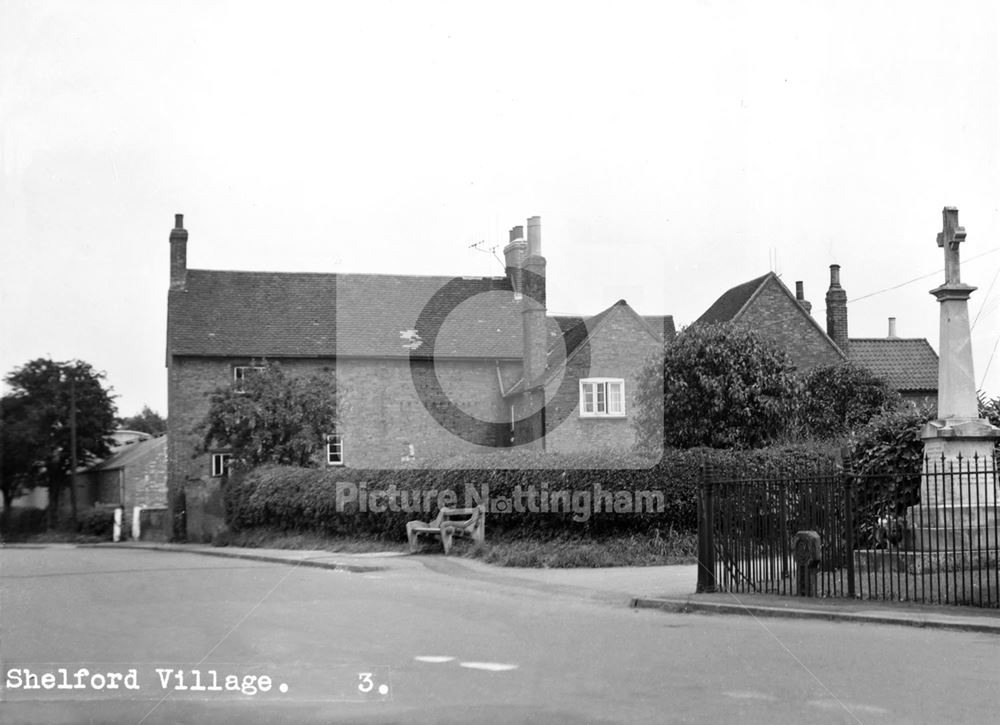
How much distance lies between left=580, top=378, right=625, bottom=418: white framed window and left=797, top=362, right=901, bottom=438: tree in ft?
19.7

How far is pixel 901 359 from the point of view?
159 feet

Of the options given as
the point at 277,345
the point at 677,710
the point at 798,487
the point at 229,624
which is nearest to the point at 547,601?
the point at 798,487

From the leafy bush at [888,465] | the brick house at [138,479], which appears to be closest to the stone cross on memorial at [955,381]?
the leafy bush at [888,465]

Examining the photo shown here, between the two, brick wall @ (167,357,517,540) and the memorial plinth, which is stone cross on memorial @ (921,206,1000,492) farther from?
brick wall @ (167,357,517,540)

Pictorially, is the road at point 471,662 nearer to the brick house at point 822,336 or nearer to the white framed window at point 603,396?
the white framed window at point 603,396

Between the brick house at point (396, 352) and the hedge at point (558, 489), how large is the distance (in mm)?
11655

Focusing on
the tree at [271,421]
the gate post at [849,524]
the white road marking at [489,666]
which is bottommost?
the white road marking at [489,666]

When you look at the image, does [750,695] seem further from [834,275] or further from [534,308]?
[834,275]

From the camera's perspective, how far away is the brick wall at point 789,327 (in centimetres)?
3950

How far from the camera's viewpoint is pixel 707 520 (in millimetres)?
14891

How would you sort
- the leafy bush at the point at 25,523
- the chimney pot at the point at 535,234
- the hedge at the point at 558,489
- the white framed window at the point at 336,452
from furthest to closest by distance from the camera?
1. the white framed window at the point at 336,452
2. the chimney pot at the point at 535,234
3. the hedge at the point at 558,489
4. the leafy bush at the point at 25,523

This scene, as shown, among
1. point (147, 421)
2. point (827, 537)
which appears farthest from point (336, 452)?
point (147, 421)

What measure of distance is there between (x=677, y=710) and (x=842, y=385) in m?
29.1

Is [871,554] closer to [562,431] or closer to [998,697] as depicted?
[998,697]
